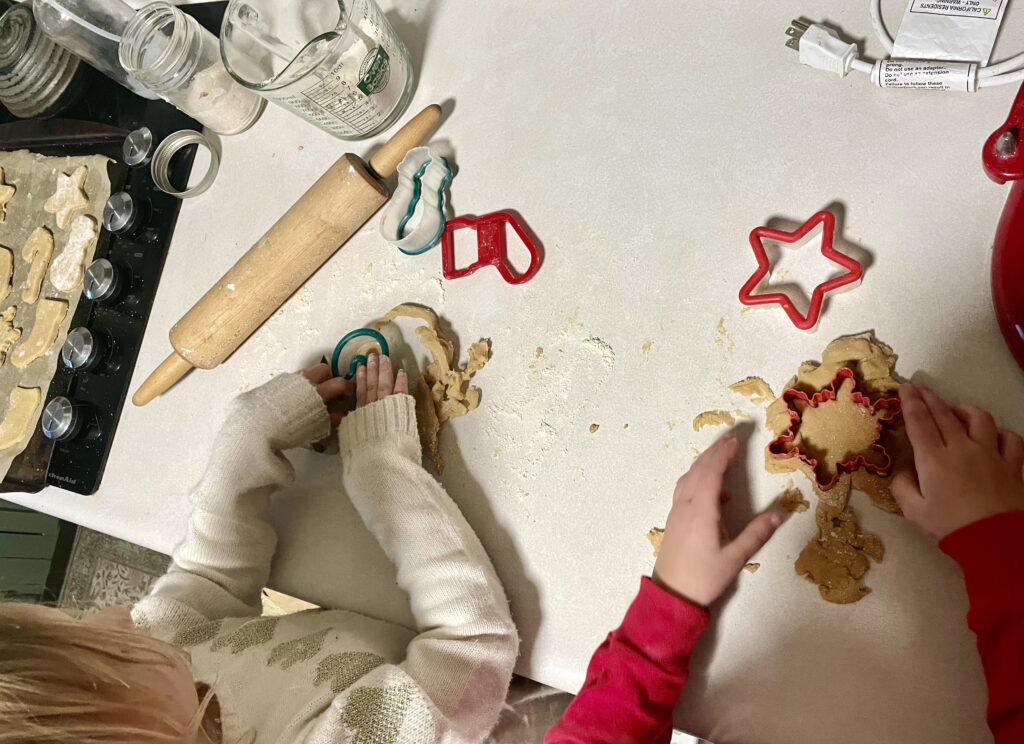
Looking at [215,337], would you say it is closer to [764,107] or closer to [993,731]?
[764,107]

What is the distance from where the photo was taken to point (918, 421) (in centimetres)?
56

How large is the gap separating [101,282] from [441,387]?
A: 1.73 feet

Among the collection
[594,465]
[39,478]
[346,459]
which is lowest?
[39,478]

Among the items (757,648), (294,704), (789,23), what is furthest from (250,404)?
(789,23)

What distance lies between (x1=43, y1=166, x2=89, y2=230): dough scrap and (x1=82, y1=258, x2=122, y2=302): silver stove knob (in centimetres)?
12

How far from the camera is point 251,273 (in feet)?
2.78

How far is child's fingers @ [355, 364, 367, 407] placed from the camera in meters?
0.78

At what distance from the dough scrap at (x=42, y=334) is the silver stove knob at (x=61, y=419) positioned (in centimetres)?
9

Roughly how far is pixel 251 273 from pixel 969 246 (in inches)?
27.8

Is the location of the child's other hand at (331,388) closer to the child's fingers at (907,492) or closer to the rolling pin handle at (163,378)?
the rolling pin handle at (163,378)

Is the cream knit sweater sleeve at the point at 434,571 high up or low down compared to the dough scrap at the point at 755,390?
down

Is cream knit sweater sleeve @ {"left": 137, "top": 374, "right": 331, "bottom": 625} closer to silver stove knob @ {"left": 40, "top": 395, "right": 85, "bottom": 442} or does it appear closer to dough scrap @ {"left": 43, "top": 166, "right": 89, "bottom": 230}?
silver stove knob @ {"left": 40, "top": 395, "right": 85, "bottom": 442}

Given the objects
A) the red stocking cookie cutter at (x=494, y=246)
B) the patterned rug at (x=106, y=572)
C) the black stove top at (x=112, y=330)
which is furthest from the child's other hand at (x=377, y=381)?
the patterned rug at (x=106, y=572)

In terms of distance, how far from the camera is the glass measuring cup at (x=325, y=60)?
0.79m
